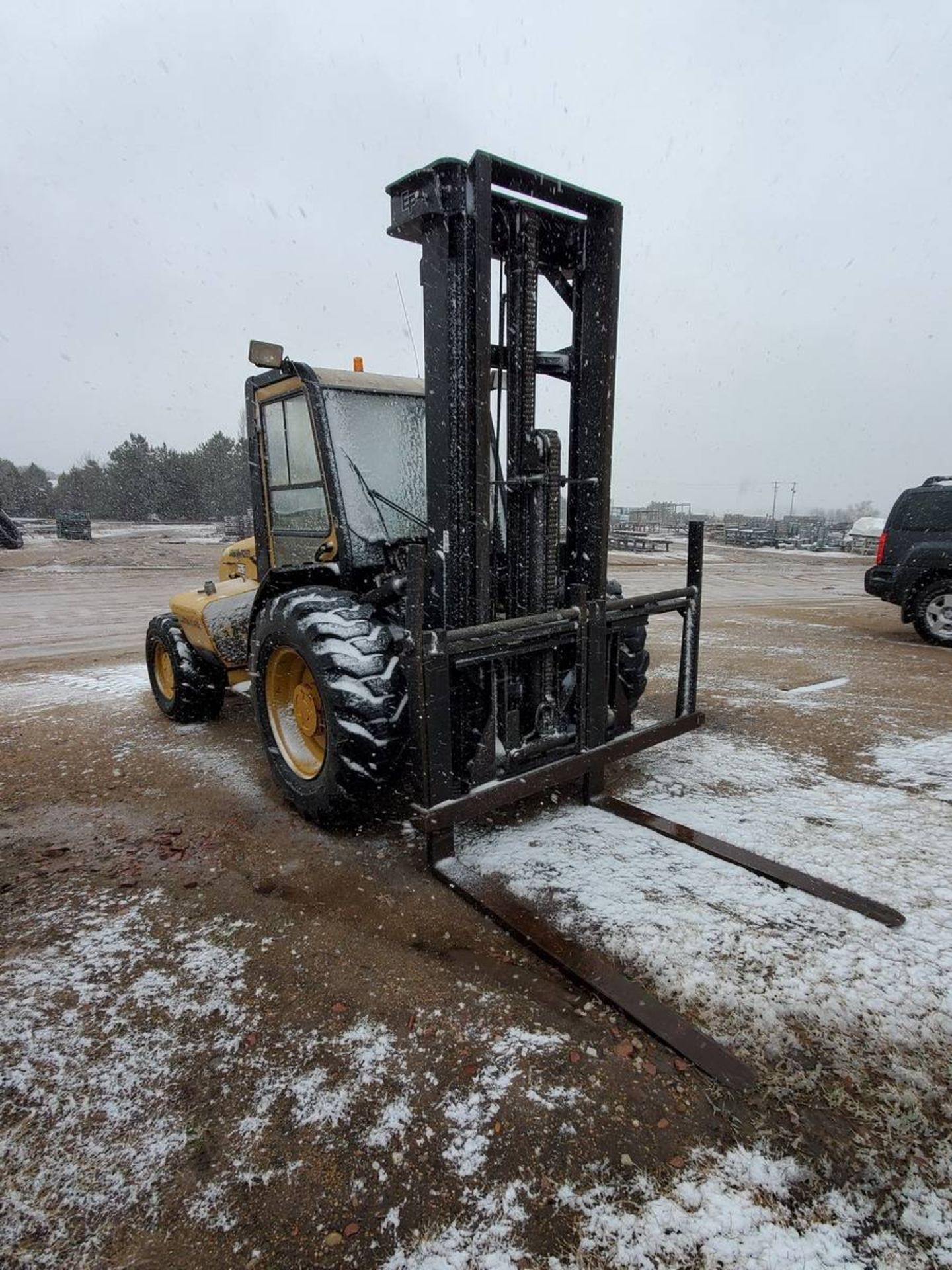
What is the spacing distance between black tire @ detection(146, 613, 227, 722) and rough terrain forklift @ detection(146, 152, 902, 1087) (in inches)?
63.4

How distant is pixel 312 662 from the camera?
3180 millimetres

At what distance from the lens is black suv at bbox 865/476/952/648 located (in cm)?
864

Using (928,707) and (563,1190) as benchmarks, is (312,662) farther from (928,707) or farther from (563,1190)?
(928,707)

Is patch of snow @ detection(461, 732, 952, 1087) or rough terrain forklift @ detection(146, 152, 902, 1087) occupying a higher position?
rough terrain forklift @ detection(146, 152, 902, 1087)

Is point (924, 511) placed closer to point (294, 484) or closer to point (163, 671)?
point (294, 484)

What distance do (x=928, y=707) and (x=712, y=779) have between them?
2.97 metres

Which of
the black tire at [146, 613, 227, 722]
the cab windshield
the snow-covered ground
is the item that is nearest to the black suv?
the snow-covered ground

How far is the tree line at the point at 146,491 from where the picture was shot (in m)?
49.4

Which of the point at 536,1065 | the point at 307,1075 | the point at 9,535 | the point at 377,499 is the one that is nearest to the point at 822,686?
the point at 377,499

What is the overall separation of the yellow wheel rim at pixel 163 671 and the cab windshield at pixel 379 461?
286cm

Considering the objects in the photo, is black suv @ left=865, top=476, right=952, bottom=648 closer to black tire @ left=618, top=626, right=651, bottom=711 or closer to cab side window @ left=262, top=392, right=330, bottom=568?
black tire @ left=618, top=626, right=651, bottom=711

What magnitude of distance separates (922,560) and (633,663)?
263 inches

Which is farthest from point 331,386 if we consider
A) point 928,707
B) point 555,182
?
point 928,707

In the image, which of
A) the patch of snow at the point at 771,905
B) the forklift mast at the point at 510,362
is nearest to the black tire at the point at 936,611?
the patch of snow at the point at 771,905
